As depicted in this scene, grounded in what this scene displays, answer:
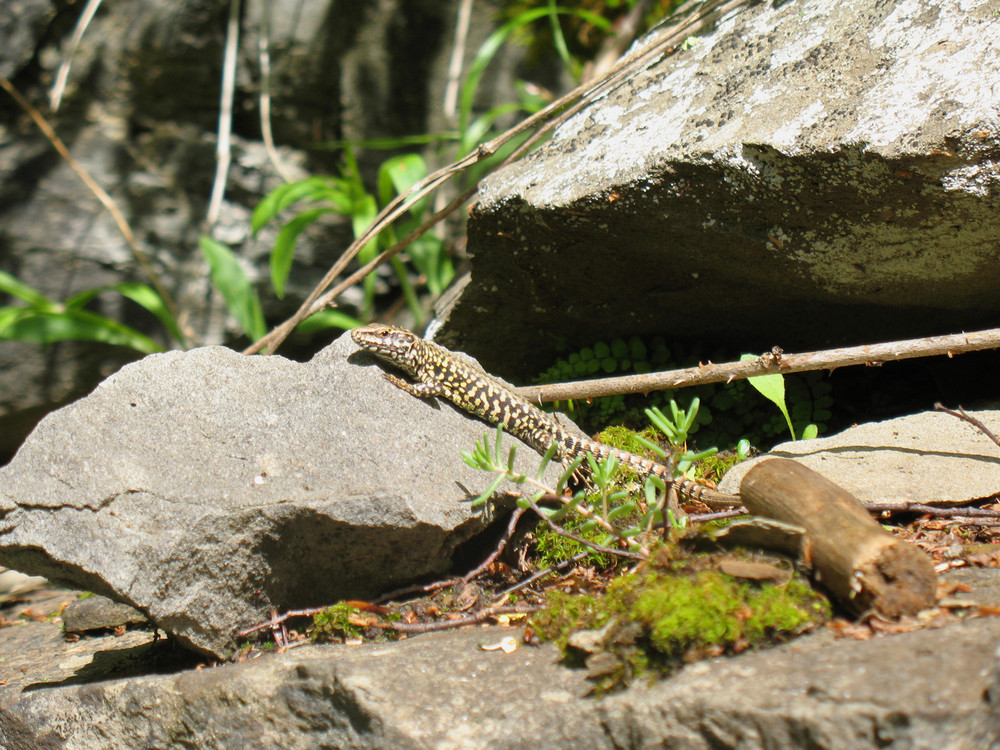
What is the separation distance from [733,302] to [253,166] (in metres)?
5.49

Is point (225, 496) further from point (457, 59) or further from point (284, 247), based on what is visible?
point (457, 59)

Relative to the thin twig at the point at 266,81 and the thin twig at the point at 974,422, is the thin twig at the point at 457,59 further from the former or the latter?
the thin twig at the point at 974,422

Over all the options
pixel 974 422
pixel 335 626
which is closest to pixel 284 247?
pixel 335 626

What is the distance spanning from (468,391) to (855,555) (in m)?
2.51

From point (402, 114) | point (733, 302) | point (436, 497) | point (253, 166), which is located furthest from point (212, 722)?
point (402, 114)

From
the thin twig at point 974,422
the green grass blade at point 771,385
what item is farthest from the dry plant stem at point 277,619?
the thin twig at point 974,422

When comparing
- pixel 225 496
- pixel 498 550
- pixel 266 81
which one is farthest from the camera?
pixel 266 81

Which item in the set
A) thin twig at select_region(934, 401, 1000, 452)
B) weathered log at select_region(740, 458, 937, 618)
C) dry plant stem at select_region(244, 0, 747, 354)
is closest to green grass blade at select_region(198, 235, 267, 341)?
dry plant stem at select_region(244, 0, 747, 354)

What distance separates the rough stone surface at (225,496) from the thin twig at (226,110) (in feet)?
11.5

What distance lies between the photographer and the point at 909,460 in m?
3.92

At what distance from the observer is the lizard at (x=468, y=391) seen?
454 centimetres

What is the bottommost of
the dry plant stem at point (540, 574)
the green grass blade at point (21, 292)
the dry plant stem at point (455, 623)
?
the dry plant stem at point (540, 574)

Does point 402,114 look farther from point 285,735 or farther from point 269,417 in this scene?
point 285,735

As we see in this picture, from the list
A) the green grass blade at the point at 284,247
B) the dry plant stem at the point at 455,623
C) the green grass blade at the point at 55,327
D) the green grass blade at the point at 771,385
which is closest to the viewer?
the dry plant stem at the point at 455,623
